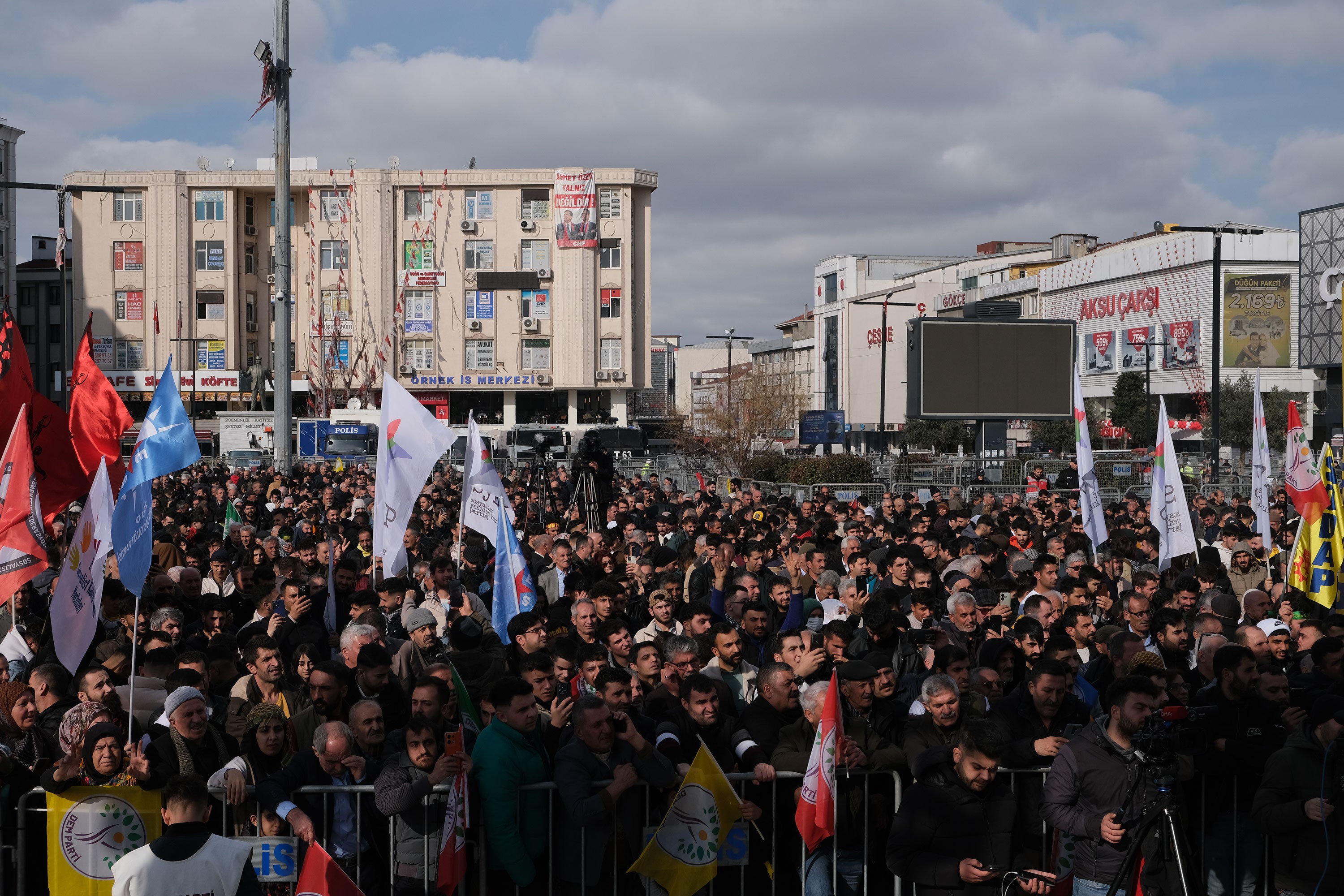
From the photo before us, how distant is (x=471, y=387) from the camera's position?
74.8 m

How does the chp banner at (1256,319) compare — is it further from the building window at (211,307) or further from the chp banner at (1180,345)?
the building window at (211,307)

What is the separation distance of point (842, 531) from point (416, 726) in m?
11.0

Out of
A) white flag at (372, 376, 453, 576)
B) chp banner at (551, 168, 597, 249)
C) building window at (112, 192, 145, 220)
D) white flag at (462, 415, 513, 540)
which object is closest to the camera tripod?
white flag at (462, 415, 513, 540)

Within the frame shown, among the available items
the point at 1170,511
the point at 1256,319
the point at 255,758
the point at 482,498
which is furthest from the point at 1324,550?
the point at 1256,319

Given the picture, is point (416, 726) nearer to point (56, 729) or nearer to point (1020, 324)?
point (56, 729)

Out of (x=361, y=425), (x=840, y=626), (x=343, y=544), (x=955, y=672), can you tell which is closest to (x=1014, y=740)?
(x=955, y=672)

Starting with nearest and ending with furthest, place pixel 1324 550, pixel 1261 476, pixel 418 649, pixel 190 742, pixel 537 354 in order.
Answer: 1. pixel 190 742
2. pixel 418 649
3. pixel 1324 550
4. pixel 1261 476
5. pixel 537 354

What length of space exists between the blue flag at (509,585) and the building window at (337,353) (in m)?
65.3

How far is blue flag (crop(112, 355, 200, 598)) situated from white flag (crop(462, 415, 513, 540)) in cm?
199

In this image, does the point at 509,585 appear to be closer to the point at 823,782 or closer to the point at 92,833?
the point at 92,833

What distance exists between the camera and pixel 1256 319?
73.8m

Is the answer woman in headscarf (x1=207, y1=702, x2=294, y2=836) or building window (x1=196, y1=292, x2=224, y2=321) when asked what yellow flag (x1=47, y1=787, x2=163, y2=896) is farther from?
building window (x1=196, y1=292, x2=224, y2=321)

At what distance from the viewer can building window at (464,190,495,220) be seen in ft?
243

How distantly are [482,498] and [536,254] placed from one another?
6578cm
